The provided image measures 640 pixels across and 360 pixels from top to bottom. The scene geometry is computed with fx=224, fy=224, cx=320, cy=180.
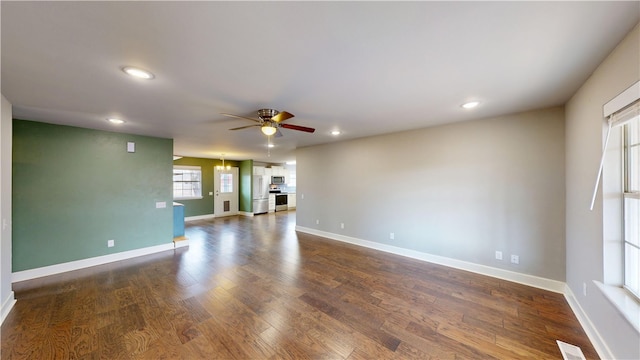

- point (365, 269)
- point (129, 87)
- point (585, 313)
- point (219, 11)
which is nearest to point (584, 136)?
point (585, 313)

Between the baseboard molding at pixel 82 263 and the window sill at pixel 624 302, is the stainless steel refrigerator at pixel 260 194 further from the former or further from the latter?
the window sill at pixel 624 302

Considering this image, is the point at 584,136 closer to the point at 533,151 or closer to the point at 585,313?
the point at 533,151

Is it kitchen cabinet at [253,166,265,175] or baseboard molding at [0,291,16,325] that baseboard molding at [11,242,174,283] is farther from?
kitchen cabinet at [253,166,265,175]

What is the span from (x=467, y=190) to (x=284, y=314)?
321 centimetres

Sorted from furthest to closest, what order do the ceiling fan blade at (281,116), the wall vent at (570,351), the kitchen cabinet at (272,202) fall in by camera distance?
the kitchen cabinet at (272,202) → the ceiling fan blade at (281,116) → the wall vent at (570,351)

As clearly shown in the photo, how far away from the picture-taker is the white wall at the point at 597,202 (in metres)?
1.50

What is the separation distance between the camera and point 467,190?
11.6 feet

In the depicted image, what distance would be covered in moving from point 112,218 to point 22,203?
106cm

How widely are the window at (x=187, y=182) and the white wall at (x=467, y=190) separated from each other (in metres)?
5.70

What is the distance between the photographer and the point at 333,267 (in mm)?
3705

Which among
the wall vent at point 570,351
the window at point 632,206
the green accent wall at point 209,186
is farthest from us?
the green accent wall at point 209,186

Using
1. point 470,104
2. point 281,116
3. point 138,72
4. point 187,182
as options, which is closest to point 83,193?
point 138,72

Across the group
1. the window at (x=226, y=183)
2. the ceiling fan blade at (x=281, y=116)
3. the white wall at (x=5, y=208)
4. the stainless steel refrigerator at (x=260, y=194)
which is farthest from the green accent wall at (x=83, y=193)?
the stainless steel refrigerator at (x=260, y=194)

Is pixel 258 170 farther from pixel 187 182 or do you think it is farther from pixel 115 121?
pixel 115 121
